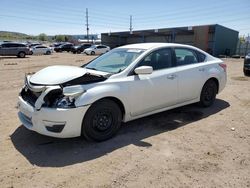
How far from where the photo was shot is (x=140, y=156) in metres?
3.72

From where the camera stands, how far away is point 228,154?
3.82 meters

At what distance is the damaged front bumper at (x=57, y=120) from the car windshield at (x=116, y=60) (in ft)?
3.99

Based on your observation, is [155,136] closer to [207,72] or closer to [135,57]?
[135,57]

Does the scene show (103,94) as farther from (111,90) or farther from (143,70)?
(143,70)

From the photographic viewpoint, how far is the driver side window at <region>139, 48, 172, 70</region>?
4.75 metres

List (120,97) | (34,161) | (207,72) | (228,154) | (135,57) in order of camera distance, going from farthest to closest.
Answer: (207,72)
(135,57)
(120,97)
(228,154)
(34,161)

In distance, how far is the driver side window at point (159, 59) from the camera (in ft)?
15.6

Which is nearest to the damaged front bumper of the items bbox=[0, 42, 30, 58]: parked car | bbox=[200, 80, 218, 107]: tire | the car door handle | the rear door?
the car door handle

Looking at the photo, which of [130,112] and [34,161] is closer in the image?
[34,161]

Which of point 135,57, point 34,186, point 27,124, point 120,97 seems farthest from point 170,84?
point 34,186

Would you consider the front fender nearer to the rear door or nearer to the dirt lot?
the dirt lot

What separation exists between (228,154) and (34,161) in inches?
116

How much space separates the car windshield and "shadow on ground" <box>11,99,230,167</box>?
1198 millimetres

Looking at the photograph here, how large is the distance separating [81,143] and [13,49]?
26344 mm
